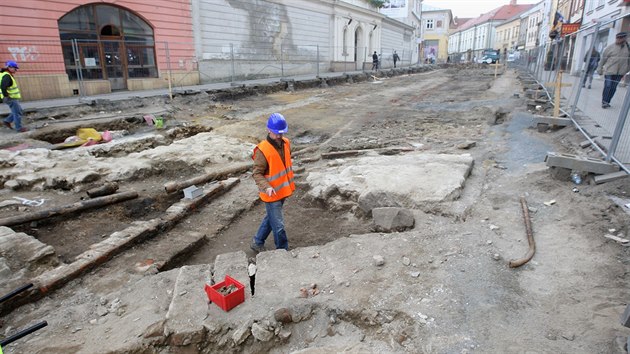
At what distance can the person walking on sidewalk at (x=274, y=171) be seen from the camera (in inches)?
174

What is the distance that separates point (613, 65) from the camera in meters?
7.18

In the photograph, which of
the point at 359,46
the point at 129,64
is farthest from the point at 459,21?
the point at 129,64

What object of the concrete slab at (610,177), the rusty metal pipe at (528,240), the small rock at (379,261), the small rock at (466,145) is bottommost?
the small rock at (379,261)

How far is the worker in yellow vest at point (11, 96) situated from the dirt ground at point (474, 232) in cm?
64

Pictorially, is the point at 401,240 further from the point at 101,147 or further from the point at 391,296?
the point at 101,147

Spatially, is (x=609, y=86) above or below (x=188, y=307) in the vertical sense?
above

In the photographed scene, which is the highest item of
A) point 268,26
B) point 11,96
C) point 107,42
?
point 268,26

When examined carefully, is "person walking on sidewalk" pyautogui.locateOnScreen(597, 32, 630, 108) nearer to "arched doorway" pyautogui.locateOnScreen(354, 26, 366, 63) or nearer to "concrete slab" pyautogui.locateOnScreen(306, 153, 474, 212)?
"concrete slab" pyautogui.locateOnScreen(306, 153, 474, 212)

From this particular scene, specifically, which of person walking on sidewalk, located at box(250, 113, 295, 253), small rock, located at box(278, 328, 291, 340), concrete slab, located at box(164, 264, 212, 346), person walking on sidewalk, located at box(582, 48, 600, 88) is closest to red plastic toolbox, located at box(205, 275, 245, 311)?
concrete slab, located at box(164, 264, 212, 346)

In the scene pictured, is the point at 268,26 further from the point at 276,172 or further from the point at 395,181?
the point at 276,172

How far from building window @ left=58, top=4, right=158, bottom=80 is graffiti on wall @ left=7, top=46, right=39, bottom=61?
41.1 inches

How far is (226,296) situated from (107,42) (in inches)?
639

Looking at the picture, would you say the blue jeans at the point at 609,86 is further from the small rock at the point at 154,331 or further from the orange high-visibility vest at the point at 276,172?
the small rock at the point at 154,331

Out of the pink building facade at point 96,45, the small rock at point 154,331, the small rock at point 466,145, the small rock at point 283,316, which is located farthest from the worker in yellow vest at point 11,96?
the small rock at point 466,145
